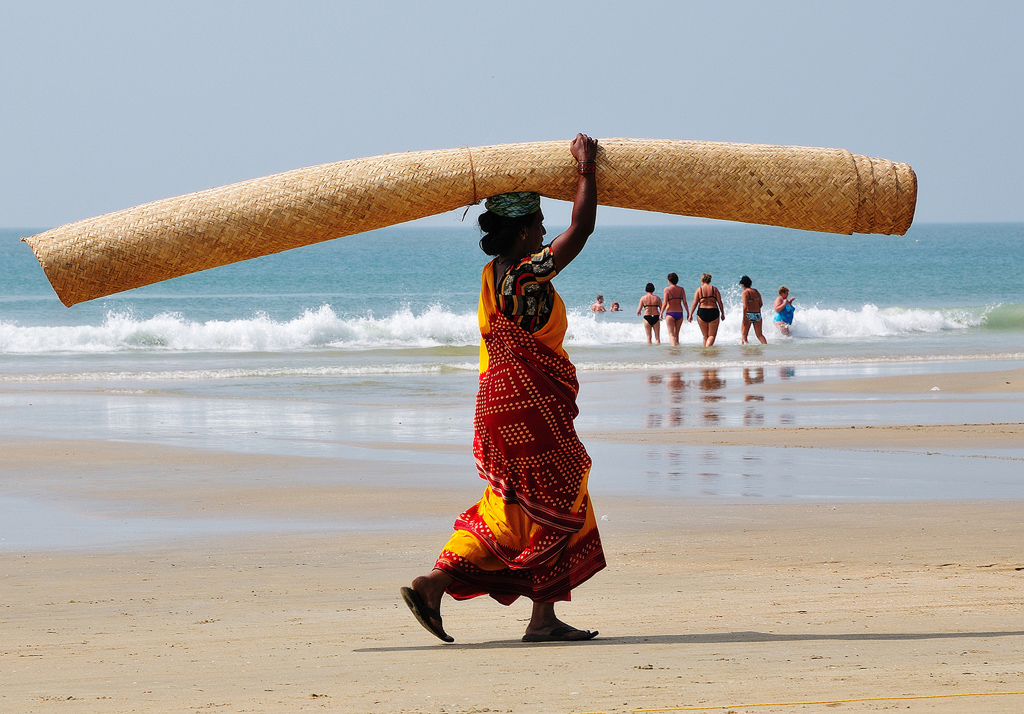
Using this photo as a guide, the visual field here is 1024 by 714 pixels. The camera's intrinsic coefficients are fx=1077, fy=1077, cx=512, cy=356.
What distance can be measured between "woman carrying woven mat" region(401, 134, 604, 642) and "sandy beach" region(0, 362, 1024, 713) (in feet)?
0.78

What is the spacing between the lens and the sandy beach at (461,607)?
331 centimetres

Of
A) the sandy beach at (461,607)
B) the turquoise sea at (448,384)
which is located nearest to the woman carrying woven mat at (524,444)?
the sandy beach at (461,607)

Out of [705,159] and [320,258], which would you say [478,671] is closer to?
[705,159]

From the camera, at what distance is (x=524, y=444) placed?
3961 millimetres

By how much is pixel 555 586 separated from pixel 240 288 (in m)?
45.7

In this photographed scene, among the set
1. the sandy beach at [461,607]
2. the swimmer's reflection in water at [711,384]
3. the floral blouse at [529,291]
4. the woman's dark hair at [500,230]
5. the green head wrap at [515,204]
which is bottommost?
the sandy beach at [461,607]

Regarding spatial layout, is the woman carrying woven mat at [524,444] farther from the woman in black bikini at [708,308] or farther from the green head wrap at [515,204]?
the woman in black bikini at [708,308]

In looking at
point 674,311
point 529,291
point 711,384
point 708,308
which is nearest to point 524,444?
point 529,291

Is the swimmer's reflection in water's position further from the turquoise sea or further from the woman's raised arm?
the woman's raised arm

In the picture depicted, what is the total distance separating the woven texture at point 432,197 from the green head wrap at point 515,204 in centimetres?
3

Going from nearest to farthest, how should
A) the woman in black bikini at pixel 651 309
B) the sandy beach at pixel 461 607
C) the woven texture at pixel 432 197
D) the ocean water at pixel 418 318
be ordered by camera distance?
the sandy beach at pixel 461 607
the woven texture at pixel 432 197
the ocean water at pixel 418 318
the woman in black bikini at pixel 651 309

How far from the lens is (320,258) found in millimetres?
72750

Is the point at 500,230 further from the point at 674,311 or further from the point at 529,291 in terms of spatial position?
the point at 674,311

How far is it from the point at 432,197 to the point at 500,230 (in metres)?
0.28
